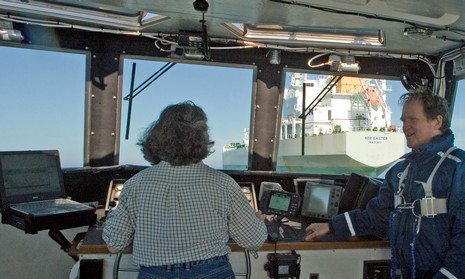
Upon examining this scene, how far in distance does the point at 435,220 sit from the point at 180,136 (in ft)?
3.99

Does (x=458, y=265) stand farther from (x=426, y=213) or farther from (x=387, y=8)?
(x=387, y=8)

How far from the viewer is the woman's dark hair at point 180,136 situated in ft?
5.24

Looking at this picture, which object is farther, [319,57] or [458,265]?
[319,57]

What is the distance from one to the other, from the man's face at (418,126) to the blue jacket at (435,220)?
0.04 meters

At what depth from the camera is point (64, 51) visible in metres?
3.33

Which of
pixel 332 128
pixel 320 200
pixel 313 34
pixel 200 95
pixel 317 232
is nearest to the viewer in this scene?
pixel 317 232

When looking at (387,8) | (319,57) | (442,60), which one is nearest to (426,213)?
(387,8)

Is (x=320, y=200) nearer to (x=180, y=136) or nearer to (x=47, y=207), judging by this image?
(x=180, y=136)

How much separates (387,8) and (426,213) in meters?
1.51

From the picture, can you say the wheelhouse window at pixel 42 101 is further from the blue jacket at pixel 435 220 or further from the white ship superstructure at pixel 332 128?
the blue jacket at pixel 435 220

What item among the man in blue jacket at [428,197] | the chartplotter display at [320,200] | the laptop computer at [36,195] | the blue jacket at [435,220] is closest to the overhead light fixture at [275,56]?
the chartplotter display at [320,200]

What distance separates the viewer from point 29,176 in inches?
105

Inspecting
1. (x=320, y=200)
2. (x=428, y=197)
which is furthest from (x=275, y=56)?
(x=428, y=197)

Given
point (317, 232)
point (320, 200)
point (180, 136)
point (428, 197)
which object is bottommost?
point (317, 232)
